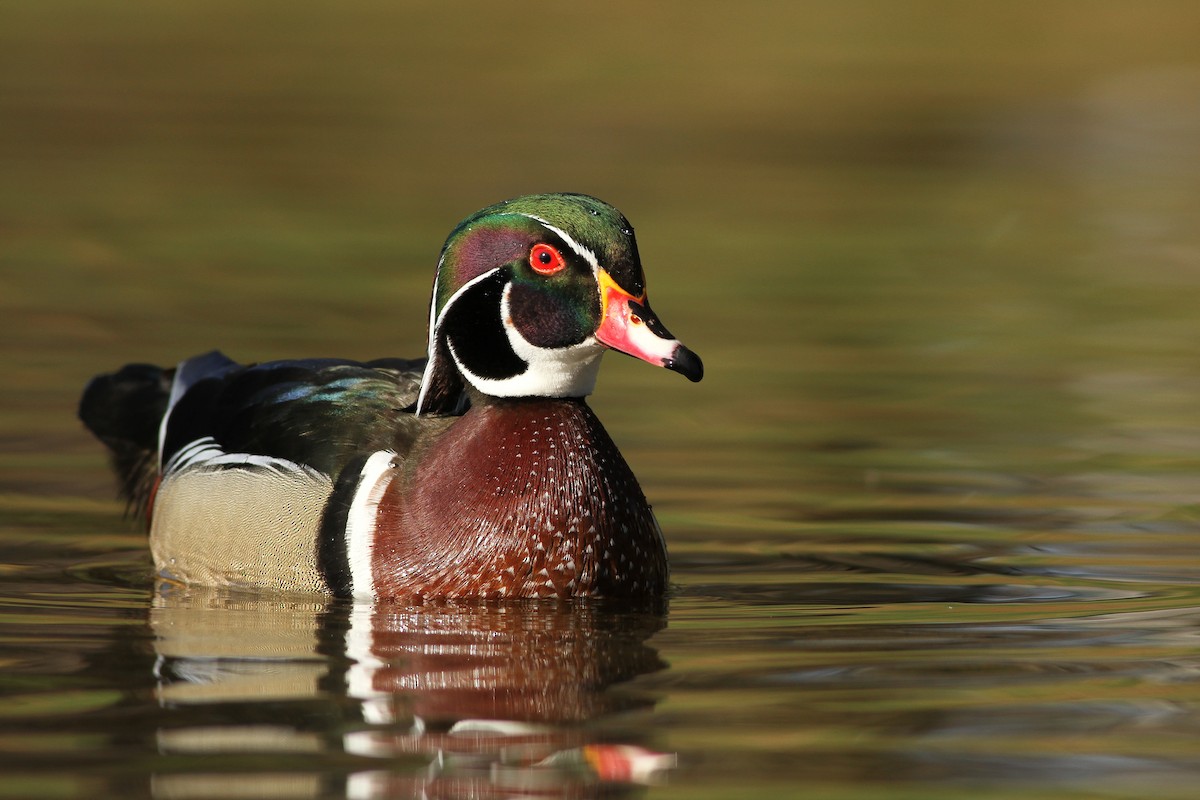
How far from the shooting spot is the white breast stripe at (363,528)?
7.33m

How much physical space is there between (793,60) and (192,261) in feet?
42.8

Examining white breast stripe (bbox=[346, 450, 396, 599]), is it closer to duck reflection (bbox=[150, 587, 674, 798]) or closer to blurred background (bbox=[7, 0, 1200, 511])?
duck reflection (bbox=[150, 587, 674, 798])

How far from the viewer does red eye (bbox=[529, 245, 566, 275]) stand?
7.21 m

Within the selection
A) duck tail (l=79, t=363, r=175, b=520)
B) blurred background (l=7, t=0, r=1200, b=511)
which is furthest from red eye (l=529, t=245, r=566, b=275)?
blurred background (l=7, t=0, r=1200, b=511)

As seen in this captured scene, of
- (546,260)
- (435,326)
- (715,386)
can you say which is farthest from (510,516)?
(715,386)

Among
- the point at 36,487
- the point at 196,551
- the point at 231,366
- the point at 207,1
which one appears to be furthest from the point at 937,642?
the point at 207,1

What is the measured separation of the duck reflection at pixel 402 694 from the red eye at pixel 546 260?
1.08m

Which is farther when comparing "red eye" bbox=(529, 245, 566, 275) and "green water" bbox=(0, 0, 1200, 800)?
"red eye" bbox=(529, 245, 566, 275)

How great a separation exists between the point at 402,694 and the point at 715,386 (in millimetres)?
5456

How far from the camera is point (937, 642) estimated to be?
683 cm

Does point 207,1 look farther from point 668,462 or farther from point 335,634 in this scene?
point 335,634

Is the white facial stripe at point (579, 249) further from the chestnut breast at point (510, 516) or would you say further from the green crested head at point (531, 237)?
the chestnut breast at point (510, 516)

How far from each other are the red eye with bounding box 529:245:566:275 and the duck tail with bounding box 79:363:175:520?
7.71ft

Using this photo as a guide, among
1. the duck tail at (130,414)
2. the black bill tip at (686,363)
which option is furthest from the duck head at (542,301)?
the duck tail at (130,414)
